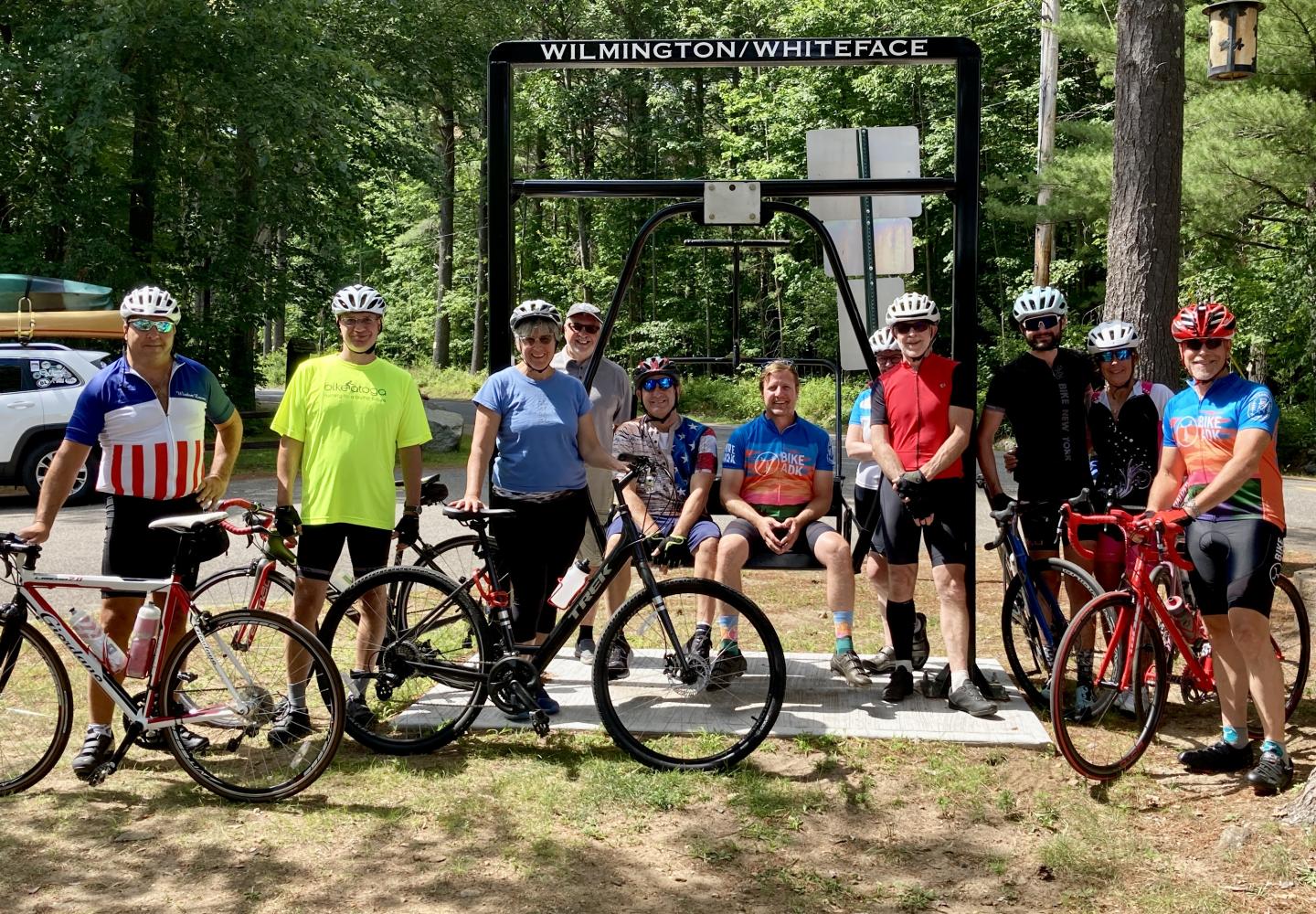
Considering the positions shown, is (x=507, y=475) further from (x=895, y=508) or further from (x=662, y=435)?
(x=895, y=508)

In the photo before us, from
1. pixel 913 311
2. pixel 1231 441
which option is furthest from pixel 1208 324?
pixel 913 311

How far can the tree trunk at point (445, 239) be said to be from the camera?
3822cm

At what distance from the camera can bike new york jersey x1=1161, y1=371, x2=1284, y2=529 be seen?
4.83 metres

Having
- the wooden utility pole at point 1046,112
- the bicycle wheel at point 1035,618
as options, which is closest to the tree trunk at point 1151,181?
the bicycle wheel at point 1035,618

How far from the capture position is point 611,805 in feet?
15.2

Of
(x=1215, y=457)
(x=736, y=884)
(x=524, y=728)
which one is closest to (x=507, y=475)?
(x=524, y=728)

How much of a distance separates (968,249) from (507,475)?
2370 millimetres

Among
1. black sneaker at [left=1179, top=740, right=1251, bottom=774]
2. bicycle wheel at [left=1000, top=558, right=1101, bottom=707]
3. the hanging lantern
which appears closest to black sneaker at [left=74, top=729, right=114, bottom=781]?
bicycle wheel at [left=1000, top=558, right=1101, bottom=707]

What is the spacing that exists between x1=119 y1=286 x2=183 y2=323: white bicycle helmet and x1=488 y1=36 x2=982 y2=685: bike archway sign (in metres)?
1.56

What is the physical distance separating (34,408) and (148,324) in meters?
9.83

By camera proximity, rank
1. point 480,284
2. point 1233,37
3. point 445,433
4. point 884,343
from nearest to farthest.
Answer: point 884,343
point 1233,37
point 445,433
point 480,284

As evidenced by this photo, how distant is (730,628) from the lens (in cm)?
517

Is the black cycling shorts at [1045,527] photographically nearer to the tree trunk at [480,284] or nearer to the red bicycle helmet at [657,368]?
the red bicycle helmet at [657,368]

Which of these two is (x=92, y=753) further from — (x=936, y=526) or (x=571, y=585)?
(x=936, y=526)
